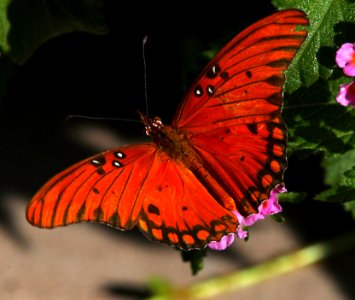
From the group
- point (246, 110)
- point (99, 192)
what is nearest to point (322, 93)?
point (246, 110)

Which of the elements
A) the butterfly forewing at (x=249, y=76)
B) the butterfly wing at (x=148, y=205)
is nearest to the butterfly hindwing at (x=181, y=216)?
the butterfly wing at (x=148, y=205)

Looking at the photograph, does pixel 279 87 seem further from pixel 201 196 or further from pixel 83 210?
pixel 83 210

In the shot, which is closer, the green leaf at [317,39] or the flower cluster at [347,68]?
the flower cluster at [347,68]

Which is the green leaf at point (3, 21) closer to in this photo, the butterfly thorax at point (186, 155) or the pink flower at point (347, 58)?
the butterfly thorax at point (186, 155)

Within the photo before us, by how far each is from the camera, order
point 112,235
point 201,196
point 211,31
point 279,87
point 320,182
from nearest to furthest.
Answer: point 279,87, point 201,196, point 211,31, point 320,182, point 112,235

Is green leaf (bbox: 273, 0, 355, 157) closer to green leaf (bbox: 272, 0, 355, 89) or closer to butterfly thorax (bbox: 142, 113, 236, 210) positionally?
green leaf (bbox: 272, 0, 355, 89)

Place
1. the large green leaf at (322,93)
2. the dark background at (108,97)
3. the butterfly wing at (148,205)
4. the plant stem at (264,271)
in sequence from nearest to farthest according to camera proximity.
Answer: the butterfly wing at (148,205) < the large green leaf at (322,93) < the dark background at (108,97) < the plant stem at (264,271)

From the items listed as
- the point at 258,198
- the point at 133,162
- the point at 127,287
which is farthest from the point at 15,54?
the point at 127,287

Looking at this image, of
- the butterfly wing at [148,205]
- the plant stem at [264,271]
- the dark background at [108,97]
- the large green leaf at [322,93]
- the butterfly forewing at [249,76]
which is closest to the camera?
the butterfly forewing at [249,76]
